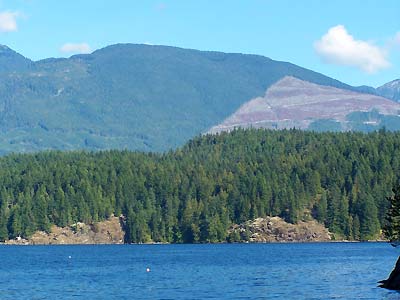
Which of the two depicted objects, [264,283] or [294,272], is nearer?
[264,283]

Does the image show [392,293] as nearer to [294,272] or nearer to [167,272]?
[294,272]

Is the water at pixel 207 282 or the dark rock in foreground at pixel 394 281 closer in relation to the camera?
the dark rock in foreground at pixel 394 281

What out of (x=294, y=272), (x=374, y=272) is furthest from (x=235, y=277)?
(x=374, y=272)

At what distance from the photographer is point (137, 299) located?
13238 cm

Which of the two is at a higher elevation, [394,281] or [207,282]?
[394,281]

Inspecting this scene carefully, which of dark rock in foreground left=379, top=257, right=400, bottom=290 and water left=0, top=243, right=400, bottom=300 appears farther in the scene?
water left=0, top=243, right=400, bottom=300

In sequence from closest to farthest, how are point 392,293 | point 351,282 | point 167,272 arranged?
point 392,293
point 351,282
point 167,272

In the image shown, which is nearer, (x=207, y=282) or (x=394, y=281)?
(x=394, y=281)

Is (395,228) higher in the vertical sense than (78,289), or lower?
higher

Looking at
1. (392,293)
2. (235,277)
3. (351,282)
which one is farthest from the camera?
(235,277)

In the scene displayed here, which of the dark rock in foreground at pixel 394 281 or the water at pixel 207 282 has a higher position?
the dark rock in foreground at pixel 394 281

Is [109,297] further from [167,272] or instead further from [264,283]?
[167,272]

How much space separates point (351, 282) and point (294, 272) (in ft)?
92.3

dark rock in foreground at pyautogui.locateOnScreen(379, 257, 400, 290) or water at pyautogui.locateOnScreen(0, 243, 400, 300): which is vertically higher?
dark rock in foreground at pyautogui.locateOnScreen(379, 257, 400, 290)
